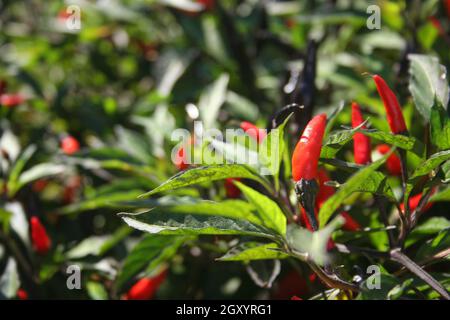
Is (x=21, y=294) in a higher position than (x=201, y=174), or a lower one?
lower

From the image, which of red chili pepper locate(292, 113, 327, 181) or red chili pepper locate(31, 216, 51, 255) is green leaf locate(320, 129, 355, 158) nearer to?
red chili pepper locate(292, 113, 327, 181)

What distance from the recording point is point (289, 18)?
7.16ft

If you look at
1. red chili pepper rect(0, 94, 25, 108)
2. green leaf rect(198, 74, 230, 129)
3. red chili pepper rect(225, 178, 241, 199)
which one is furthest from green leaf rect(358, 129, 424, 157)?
red chili pepper rect(0, 94, 25, 108)

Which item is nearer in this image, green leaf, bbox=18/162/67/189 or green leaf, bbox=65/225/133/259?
green leaf, bbox=65/225/133/259

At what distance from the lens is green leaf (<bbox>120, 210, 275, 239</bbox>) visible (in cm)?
98

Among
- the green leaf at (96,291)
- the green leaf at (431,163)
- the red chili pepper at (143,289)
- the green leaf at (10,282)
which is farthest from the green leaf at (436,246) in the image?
the green leaf at (10,282)

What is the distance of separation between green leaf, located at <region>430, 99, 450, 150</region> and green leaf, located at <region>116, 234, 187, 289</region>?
532 millimetres

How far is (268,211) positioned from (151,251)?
0.35m

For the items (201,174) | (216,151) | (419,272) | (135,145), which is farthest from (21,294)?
(419,272)

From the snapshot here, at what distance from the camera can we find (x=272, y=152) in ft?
3.50

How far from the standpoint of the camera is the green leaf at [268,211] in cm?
99

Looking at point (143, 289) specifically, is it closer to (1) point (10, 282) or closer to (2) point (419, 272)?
(1) point (10, 282)

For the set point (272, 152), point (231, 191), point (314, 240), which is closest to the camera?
point (314, 240)

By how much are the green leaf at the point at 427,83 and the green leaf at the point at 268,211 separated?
38cm
